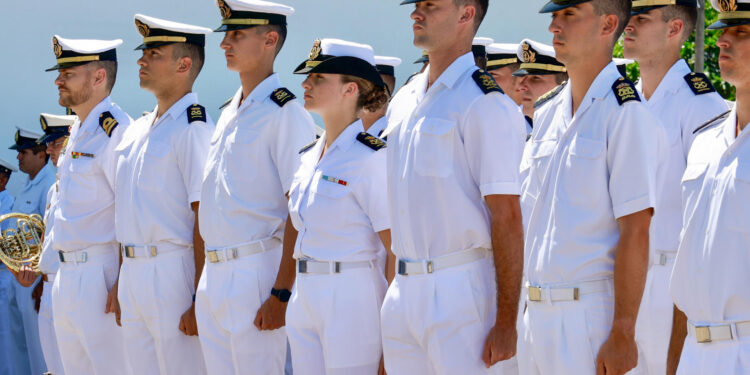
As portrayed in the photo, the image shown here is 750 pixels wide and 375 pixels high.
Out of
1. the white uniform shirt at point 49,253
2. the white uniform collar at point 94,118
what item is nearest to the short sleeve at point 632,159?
the white uniform collar at point 94,118

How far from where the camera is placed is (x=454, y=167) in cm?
353

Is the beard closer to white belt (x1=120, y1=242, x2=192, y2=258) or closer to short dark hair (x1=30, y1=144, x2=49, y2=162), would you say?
white belt (x1=120, y1=242, x2=192, y2=258)

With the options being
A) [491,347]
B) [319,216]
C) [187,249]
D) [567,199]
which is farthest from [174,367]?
[567,199]

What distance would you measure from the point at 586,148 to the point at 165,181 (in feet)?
8.51

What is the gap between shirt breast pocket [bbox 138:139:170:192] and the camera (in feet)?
16.9

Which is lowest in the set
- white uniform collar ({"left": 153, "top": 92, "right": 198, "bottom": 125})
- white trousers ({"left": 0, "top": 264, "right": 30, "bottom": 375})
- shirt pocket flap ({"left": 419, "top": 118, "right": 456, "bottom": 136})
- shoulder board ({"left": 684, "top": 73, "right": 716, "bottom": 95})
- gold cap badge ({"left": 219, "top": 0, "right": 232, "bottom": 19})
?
white trousers ({"left": 0, "top": 264, "right": 30, "bottom": 375})

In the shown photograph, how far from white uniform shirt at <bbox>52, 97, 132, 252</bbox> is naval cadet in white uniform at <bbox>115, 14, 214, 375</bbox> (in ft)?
1.22

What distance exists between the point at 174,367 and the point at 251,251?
87 centimetres

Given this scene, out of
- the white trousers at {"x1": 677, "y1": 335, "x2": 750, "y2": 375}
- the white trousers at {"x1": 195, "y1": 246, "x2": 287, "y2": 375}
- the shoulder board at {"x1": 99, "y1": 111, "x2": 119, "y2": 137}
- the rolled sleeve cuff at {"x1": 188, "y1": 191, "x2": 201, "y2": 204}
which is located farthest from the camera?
the shoulder board at {"x1": 99, "y1": 111, "x2": 119, "y2": 137}

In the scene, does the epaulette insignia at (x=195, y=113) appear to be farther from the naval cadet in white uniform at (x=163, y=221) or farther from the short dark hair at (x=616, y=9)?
the short dark hair at (x=616, y=9)

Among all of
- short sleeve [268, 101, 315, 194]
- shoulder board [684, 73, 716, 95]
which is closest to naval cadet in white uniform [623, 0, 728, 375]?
shoulder board [684, 73, 716, 95]

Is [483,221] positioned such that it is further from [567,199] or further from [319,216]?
[319,216]

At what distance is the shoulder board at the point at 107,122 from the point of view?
583 cm

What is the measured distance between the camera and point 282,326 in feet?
15.0
